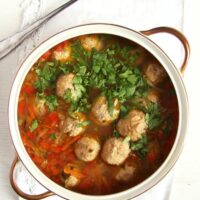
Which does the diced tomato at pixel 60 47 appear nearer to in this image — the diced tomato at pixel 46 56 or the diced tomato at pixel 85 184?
the diced tomato at pixel 46 56

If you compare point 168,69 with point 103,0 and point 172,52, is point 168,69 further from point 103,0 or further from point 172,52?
point 103,0

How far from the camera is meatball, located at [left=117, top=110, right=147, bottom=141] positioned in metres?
1.57

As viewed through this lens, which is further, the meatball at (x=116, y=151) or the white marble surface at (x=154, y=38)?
the white marble surface at (x=154, y=38)

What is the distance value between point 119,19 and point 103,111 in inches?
14.8

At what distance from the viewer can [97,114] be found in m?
1.60

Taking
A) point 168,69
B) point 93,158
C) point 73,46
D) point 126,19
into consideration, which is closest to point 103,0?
point 126,19

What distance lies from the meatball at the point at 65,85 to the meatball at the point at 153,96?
0.25m

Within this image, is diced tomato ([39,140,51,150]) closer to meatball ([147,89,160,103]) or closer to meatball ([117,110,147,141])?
meatball ([117,110,147,141])

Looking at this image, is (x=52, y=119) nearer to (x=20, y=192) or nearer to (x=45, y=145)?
(x=45, y=145)

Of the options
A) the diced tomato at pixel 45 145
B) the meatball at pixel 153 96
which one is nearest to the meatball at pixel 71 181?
the diced tomato at pixel 45 145

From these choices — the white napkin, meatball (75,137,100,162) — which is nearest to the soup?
meatball (75,137,100,162)

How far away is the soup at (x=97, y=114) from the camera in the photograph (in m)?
1.60

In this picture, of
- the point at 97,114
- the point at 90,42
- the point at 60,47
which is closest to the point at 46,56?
the point at 60,47

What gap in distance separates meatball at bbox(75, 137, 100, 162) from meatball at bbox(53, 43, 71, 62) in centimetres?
29
